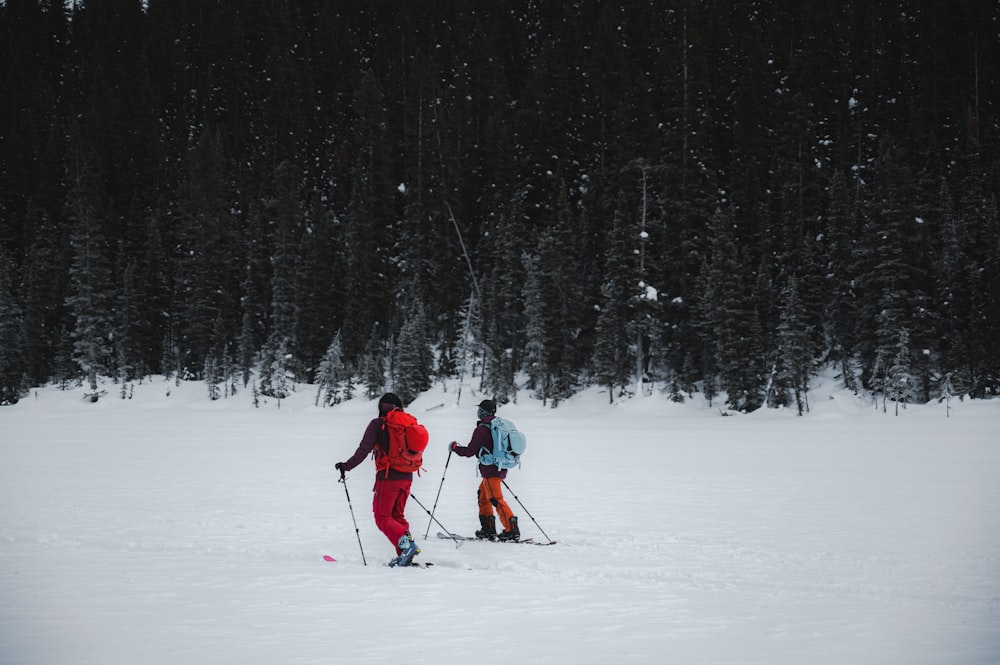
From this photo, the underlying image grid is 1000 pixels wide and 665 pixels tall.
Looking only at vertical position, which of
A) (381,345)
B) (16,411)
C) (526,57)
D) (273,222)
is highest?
(526,57)

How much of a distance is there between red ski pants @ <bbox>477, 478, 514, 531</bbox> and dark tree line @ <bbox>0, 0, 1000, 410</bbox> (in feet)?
99.0

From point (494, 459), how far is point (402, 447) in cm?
188

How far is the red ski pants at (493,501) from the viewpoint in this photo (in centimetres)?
993

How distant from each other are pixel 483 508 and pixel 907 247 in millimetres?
35600

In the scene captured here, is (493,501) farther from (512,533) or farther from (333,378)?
(333,378)

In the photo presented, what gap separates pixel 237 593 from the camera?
6.96 m

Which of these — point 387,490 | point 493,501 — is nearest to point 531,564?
point 493,501

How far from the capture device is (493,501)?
393 inches

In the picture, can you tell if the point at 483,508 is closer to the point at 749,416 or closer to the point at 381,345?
the point at 749,416

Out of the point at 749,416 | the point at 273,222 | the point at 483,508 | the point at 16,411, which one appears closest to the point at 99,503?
the point at 483,508

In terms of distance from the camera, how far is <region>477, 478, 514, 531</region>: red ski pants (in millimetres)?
9930

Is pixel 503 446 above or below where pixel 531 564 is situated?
above

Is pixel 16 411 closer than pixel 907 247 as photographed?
No

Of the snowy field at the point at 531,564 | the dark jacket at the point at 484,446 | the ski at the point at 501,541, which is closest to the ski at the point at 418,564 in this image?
the snowy field at the point at 531,564
